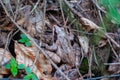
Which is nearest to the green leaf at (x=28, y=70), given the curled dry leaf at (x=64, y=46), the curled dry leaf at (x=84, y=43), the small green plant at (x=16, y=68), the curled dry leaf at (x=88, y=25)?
the small green plant at (x=16, y=68)

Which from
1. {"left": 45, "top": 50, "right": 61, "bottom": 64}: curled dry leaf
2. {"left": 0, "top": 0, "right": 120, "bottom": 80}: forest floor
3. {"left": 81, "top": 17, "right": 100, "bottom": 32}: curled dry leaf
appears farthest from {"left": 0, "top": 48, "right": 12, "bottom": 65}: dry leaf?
{"left": 81, "top": 17, "right": 100, "bottom": 32}: curled dry leaf

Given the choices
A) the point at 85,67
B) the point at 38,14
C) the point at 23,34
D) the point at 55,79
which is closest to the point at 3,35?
the point at 23,34

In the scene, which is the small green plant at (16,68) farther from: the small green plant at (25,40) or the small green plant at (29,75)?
the small green plant at (25,40)

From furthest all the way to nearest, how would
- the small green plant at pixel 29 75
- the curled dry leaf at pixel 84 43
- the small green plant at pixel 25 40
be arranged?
1. the curled dry leaf at pixel 84 43
2. the small green plant at pixel 25 40
3. the small green plant at pixel 29 75

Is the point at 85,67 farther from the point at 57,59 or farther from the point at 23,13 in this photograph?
the point at 23,13

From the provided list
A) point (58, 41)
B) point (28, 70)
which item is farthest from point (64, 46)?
Answer: point (28, 70)

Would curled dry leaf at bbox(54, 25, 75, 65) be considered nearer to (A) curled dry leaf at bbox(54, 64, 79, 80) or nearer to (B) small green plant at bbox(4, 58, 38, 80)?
(A) curled dry leaf at bbox(54, 64, 79, 80)

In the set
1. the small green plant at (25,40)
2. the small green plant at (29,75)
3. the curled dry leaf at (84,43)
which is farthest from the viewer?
the curled dry leaf at (84,43)

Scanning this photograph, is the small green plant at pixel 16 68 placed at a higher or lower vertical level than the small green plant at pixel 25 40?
lower
